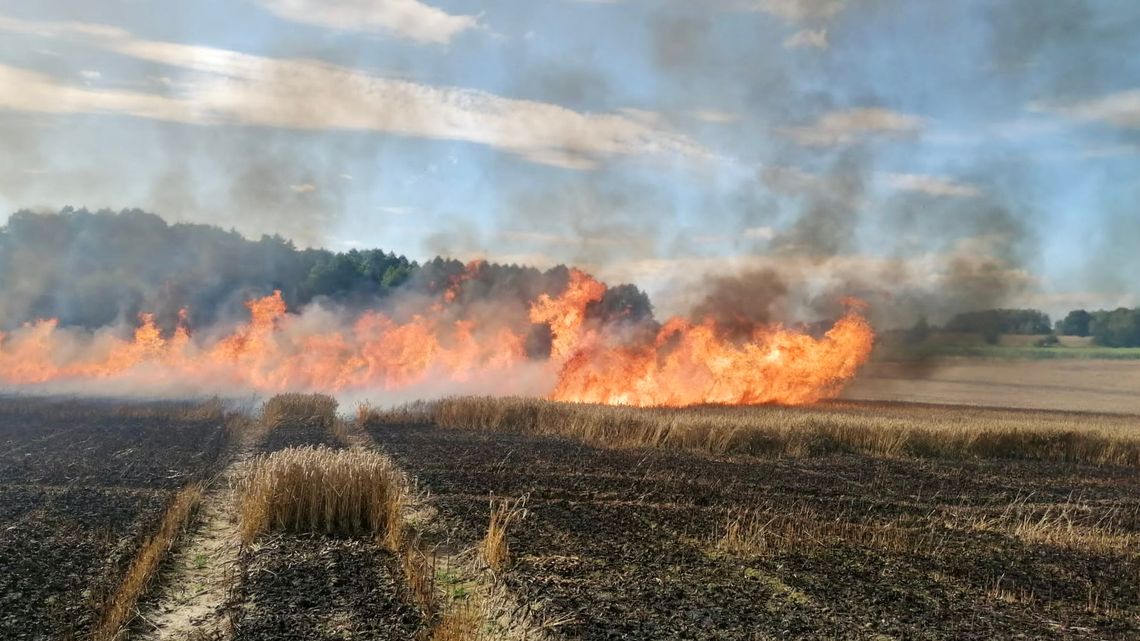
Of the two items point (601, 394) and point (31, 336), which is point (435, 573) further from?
point (31, 336)

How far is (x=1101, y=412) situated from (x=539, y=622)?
48.9 meters

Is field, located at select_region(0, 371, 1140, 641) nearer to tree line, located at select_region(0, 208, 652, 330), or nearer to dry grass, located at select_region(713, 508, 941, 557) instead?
dry grass, located at select_region(713, 508, 941, 557)

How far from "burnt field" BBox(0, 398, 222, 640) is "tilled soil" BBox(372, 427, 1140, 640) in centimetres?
455

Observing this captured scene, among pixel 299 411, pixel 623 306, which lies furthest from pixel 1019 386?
pixel 299 411

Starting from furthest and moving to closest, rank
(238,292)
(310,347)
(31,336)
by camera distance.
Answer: (238,292), (31,336), (310,347)

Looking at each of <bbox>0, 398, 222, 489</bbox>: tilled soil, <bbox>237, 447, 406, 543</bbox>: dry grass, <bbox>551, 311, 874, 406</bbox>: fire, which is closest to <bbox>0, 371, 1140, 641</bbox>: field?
<bbox>237, 447, 406, 543</bbox>: dry grass

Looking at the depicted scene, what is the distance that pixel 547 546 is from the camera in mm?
12570

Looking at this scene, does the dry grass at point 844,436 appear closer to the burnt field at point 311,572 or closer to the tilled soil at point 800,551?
the tilled soil at point 800,551

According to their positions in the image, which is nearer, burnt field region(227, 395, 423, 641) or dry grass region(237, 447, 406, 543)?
burnt field region(227, 395, 423, 641)

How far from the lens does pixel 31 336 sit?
2260 inches

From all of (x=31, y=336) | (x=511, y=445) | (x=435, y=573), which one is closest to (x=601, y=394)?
(x=511, y=445)

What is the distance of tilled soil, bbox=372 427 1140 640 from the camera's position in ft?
31.3

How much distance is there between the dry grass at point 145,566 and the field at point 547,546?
0.04 m

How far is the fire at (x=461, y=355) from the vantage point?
141 feet
